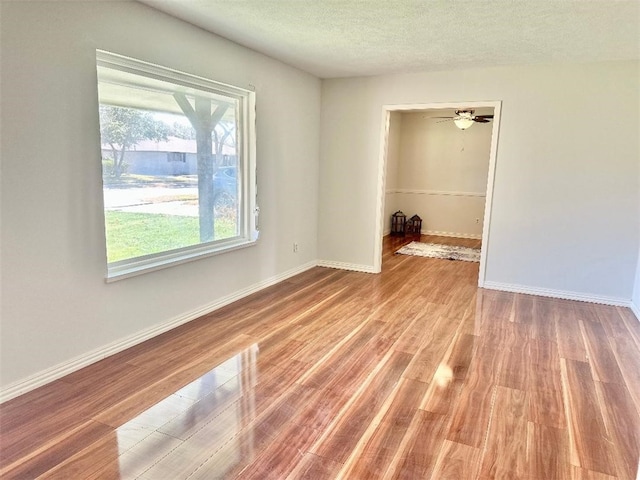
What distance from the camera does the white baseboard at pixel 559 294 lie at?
4.31m

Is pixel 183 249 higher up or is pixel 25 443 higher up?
pixel 183 249

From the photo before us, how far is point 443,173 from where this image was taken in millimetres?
8242

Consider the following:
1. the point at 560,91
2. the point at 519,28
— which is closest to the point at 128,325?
the point at 519,28

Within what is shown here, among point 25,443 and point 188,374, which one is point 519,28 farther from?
point 25,443

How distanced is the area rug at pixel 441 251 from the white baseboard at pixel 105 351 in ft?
10.4

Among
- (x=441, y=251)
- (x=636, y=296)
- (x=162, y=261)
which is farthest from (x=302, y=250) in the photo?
(x=636, y=296)

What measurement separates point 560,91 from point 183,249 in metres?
4.01

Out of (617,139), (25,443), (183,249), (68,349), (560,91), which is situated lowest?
(25,443)

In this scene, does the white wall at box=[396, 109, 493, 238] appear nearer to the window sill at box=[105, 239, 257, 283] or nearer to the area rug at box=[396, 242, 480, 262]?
the area rug at box=[396, 242, 480, 262]

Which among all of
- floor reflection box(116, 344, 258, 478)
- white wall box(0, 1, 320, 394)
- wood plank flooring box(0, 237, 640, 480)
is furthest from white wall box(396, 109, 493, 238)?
floor reflection box(116, 344, 258, 478)

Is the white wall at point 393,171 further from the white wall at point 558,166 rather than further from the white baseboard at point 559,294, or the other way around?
the white baseboard at point 559,294

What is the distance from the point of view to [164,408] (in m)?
2.30

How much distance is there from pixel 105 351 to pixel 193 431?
1.13 metres

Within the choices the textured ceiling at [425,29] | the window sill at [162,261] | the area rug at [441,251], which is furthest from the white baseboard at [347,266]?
the textured ceiling at [425,29]
